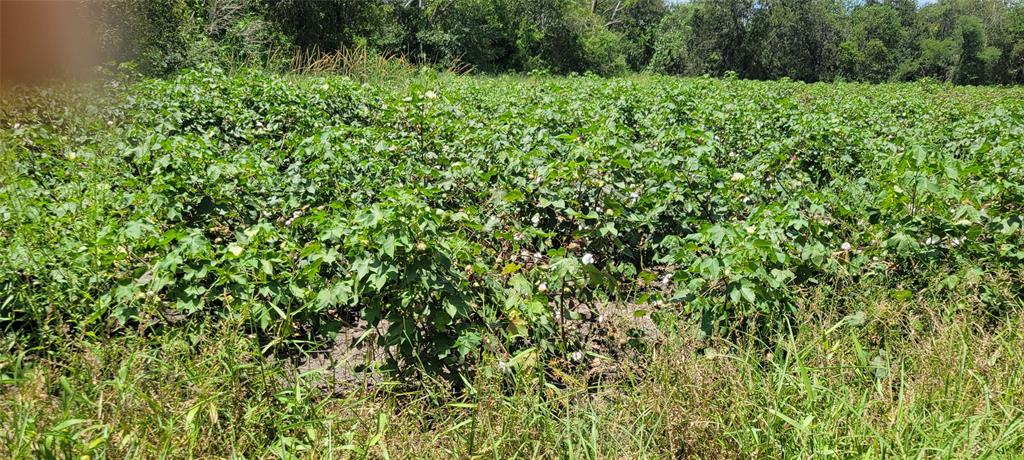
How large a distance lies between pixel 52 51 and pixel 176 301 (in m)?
1.75

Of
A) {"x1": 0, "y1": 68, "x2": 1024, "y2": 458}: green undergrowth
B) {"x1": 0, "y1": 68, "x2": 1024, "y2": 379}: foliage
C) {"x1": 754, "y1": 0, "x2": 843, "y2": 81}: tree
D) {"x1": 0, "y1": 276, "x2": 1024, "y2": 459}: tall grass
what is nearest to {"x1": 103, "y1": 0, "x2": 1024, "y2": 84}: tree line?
{"x1": 754, "y1": 0, "x2": 843, "y2": 81}: tree

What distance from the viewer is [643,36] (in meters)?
43.6

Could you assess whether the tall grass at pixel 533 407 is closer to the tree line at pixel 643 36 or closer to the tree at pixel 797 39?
the tree line at pixel 643 36

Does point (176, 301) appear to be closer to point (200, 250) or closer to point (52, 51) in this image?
point (200, 250)

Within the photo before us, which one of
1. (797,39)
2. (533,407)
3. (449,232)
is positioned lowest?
(533,407)

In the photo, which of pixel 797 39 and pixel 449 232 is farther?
pixel 797 39

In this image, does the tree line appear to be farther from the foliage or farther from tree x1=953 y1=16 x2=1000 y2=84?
the foliage

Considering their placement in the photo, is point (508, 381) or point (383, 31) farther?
point (383, 31)

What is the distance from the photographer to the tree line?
18.7 metres

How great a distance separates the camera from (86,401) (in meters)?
1.76

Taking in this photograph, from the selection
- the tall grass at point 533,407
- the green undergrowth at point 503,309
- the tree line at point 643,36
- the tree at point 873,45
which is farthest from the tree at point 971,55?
the tall grass at point 533,407

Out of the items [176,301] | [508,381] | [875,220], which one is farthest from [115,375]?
[875,220]

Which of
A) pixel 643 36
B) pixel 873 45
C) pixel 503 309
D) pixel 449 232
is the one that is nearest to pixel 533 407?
pixel 503 309

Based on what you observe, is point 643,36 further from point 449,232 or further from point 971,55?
point 449,232
